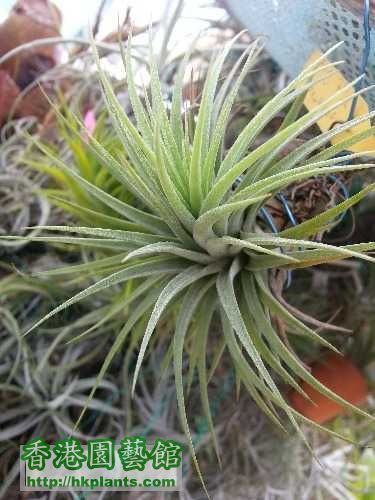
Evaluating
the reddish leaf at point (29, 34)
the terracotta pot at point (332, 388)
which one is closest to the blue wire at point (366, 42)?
the terracotta pot at point (332, 388)

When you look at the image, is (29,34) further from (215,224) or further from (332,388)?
(332,388)

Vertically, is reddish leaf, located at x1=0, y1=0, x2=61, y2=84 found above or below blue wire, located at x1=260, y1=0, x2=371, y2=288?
above

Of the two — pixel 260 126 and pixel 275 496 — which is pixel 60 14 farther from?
pixel 275 496

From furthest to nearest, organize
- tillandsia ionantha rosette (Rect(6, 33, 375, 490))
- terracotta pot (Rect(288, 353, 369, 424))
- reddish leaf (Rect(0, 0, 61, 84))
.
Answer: reddish leaf (Rect(0, 0, 61, 84))
terracotta pot (Rect(288, 353, 369, 424))
tillandsia ionantha rosette (Rect(6, 33, 375, 490))

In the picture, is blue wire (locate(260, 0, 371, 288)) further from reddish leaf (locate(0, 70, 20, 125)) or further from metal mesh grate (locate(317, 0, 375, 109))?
reddish leaf (locate(0, 70, 20, 125))

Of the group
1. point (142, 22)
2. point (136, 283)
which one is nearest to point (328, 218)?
point (136, 283)

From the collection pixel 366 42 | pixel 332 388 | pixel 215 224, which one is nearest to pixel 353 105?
pixel 366 42

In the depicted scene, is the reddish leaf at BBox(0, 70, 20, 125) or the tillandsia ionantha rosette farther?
the reddish leaf at BBox(0, 70, 20, 125)

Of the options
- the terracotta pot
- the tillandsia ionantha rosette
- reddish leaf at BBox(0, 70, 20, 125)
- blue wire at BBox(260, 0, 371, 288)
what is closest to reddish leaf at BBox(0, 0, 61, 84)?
reddish leaf at BBox(0, 70, 20, 125)
